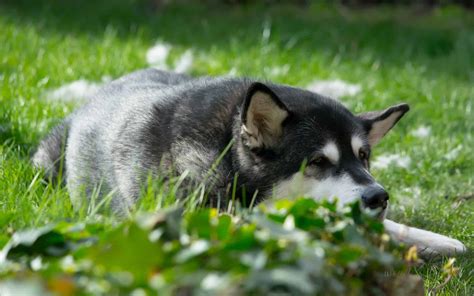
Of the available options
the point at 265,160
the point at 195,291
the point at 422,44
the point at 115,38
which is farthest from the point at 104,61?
the point at 195,291

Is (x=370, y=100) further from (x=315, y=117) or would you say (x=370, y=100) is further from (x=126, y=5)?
(x=126, y=5)

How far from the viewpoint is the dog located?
339 cm

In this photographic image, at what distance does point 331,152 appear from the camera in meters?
3.44

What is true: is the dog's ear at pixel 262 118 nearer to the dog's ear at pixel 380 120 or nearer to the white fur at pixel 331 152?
the white fur at pixel 331 152

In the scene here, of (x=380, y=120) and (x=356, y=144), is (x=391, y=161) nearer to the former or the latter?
(x=380, y=120)

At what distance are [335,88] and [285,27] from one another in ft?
9.53

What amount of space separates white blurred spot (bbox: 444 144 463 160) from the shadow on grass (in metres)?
2.11

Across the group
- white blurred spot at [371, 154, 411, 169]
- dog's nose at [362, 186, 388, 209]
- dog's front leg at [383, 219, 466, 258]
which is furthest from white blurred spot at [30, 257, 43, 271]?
white blurred spot at [371, 154, 411, 169]

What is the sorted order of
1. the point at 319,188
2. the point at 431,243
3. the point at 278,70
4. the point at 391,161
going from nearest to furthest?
the point at 319,188
the point at 431,243
the point at 391,161
the point at 278,70

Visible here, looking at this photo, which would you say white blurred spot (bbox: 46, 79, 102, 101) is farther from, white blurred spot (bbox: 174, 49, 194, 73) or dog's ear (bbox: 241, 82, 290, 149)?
dog's ear (bbox: 241, 82, 290, 149)

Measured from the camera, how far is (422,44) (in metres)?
8.91

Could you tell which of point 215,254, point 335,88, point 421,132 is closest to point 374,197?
point 215,254

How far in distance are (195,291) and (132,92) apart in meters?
2.63

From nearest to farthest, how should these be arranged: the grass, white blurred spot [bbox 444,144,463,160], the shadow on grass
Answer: the grass, white blurred spot [bbox 444,144,463,160], the shadow on grass
